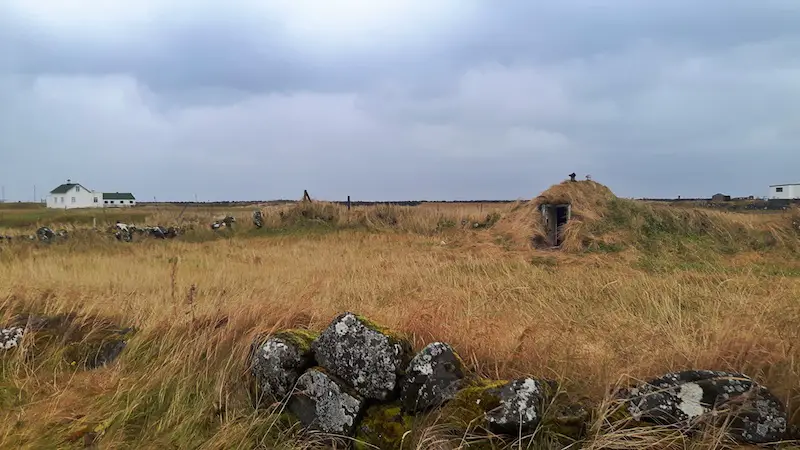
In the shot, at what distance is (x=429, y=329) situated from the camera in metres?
4.45

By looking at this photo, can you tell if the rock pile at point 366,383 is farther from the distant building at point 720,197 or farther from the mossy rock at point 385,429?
the distant building at point 720,197

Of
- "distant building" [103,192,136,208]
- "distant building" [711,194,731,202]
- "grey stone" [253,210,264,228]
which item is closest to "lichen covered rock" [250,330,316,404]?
"grey stone" [253,210,264,228]

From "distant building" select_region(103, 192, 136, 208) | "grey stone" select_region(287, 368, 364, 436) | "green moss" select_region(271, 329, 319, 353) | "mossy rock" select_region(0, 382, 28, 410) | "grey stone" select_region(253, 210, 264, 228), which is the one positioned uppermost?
"distant building" select_region(103, 192, 136, 208)

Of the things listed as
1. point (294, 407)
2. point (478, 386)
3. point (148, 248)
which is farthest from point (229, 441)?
point (148, 248)

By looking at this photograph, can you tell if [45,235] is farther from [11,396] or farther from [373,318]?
[373,318]

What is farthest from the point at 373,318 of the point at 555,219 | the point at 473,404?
the point at 555,219

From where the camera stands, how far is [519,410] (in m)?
2.98

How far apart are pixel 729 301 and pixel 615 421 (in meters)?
3.65

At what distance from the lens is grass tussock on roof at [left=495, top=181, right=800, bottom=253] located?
15.5 meters

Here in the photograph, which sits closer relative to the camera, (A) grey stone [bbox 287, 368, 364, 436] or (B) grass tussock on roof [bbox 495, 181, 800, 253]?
(A) grey stone [bbox 287, 368, 364, 436]

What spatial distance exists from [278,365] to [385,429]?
0.95 m

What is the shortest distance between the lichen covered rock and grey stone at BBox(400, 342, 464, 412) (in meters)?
0.84

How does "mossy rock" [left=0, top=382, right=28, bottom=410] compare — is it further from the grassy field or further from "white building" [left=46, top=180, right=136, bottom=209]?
"white building" [left=46, top=180, right=136, bottom=209]

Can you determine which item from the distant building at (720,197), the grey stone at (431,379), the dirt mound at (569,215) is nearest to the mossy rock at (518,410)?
the grey stone at (431,379)
